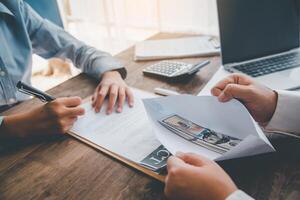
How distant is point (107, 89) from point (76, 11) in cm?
167


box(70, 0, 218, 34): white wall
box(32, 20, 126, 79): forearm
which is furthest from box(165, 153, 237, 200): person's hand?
box(70, 0, 218, 34): white wall

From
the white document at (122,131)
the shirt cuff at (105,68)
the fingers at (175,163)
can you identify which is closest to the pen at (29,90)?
the white document at (122,131)

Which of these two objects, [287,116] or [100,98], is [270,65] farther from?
[100,98]

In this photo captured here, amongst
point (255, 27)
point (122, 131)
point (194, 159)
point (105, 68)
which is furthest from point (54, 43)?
point (194, 159)

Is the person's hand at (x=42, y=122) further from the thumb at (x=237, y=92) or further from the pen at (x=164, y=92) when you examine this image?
the thumb at (x=237, y=92)

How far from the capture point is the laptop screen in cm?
89

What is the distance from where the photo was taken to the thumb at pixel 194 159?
488 mm

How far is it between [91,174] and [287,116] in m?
0.43

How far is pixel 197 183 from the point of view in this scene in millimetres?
456

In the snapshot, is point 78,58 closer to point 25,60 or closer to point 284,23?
point 25,60

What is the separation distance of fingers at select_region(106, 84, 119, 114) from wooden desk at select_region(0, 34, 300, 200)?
0.13 m

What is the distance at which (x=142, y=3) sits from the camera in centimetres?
182

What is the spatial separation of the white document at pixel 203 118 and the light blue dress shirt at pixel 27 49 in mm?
362

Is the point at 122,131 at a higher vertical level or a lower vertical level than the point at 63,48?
lower
